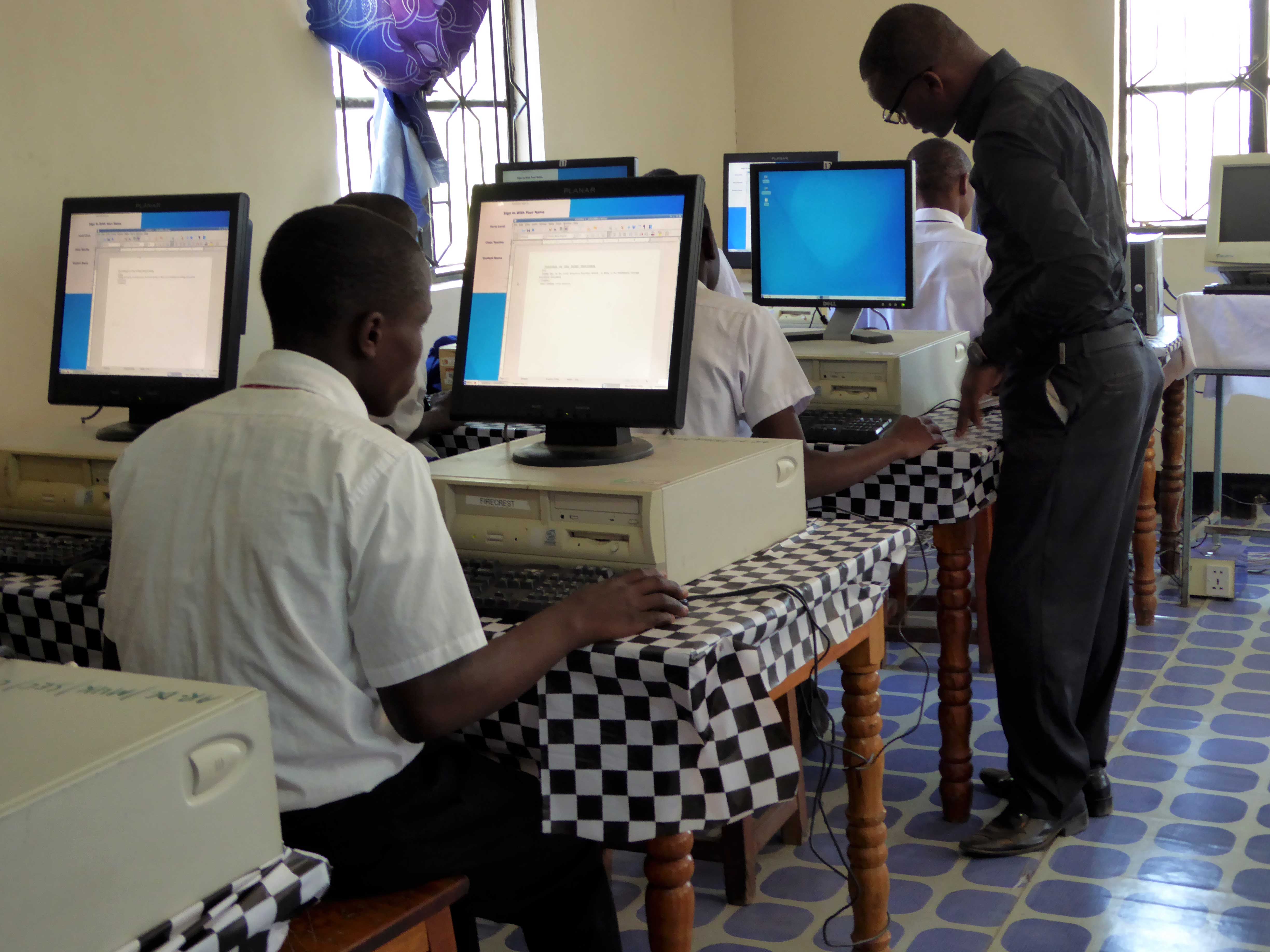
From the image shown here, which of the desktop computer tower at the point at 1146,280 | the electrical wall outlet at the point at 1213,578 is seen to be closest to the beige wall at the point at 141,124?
the desktop computer tower at the point at 1146,280

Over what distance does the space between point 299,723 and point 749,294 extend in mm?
3385

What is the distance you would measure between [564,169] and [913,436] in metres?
1.85

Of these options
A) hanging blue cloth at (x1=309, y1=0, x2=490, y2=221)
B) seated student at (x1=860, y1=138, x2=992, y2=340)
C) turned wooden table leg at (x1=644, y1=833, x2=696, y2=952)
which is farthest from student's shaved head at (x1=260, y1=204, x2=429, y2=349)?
hanging blue cloth at (x1=309, y1=0, x2=490, y2=221)

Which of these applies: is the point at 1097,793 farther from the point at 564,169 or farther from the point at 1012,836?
the point at 564,169

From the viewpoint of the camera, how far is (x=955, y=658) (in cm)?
229

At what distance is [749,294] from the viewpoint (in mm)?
4395

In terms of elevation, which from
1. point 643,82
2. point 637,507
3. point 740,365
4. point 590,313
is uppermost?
point 643,82

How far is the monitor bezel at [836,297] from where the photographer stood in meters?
2.76

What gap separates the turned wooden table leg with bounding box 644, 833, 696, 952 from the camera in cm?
143

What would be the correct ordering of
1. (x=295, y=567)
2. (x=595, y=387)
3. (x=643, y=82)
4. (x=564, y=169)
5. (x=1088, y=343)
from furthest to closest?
(x=643, y=82), (x=564, y=169), (x=1088, y=343), (x=595, y=387), (x=295, y=567)

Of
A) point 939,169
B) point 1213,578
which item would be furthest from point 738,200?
point 1213,578

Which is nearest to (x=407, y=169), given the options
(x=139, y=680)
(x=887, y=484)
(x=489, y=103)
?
(x=489, y=103)

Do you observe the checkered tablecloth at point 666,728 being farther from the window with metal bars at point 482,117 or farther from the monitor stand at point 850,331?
the window with metal bars at point 482,117

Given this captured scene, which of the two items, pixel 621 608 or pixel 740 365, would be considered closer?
pixel 621 608
